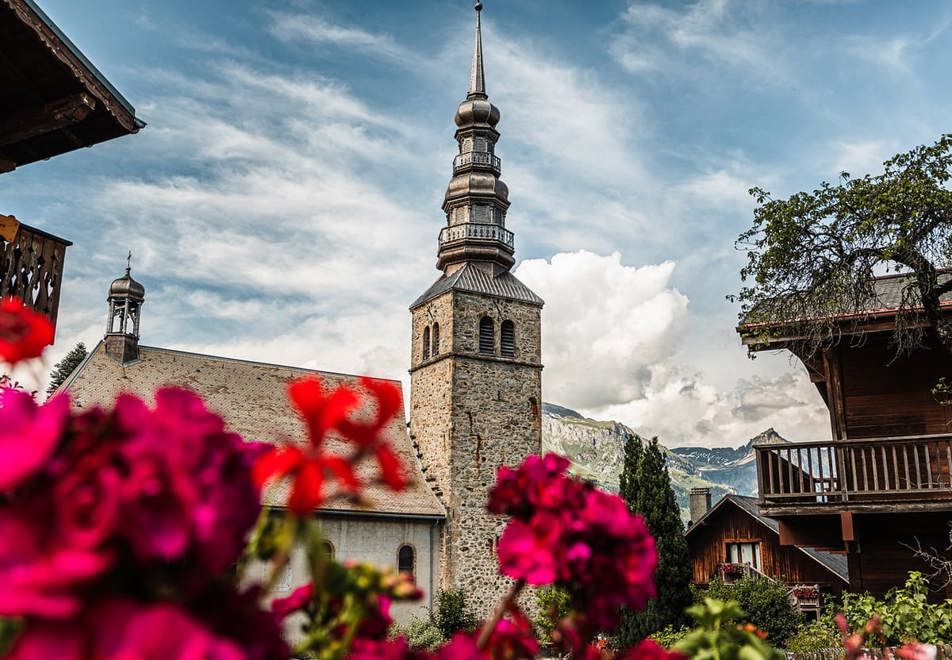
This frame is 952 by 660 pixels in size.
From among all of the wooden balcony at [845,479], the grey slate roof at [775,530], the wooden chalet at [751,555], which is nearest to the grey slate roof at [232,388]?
the wooden chalet at [751,555]

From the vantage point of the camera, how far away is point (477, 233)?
31.3 metres

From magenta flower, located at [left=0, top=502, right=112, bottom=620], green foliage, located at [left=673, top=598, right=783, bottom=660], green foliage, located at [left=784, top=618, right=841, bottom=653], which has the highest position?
magenta flower, located at [left=0, top=502, right=112, bottom=620]

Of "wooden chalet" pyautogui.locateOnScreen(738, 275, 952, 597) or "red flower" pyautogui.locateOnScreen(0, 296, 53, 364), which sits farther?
"wooden chalet" pyautogui.locateOnScreen(738, 275, 952, 597)

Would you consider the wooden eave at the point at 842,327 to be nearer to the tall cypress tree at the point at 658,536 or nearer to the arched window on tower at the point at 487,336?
the tall cypress tree at the point at 658,536

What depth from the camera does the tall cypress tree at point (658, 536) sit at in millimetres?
17891

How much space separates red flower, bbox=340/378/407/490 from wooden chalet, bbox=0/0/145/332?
6.15m

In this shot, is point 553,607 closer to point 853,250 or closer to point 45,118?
point 45,118

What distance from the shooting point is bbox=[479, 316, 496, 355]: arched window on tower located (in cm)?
2941

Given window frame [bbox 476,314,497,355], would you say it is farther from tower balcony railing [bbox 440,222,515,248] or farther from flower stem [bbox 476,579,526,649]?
flower stem [bbox 476,579,526,649]

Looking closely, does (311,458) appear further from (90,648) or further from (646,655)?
(646,655)

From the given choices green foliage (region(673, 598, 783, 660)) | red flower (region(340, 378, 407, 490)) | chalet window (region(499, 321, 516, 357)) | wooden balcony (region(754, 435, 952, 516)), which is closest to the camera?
red flower (region(340, 378, 407, 490))

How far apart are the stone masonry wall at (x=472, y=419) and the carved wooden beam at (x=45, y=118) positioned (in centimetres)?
2107

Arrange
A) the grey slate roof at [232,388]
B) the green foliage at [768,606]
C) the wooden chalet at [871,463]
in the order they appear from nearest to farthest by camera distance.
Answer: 1. the wooden chalet at [871,463]
2. the green foliage at [768,606]
3. the grey slate roof at [232,388]

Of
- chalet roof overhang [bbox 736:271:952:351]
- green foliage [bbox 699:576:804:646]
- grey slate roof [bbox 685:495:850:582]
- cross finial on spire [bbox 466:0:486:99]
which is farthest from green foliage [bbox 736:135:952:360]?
cross finial on spire [bbox 466:0:486:99]
